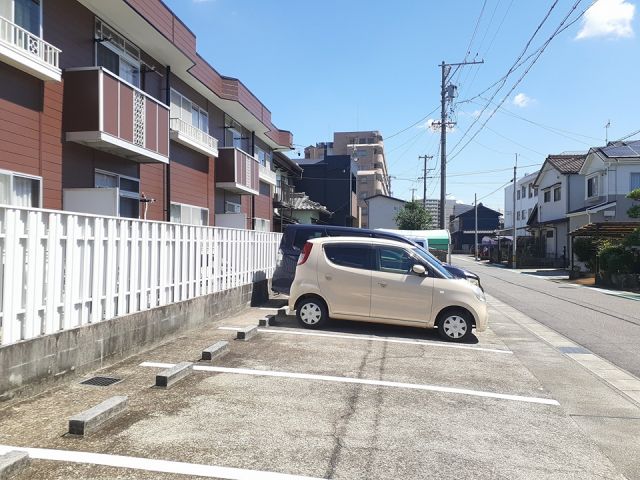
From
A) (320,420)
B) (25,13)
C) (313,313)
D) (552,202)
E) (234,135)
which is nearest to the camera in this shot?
(320,420)

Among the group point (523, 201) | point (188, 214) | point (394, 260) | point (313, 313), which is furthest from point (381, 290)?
point (523, 201)

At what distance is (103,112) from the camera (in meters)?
9.82

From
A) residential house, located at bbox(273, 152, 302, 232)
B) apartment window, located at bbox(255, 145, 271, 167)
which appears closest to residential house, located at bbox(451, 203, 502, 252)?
residential house, located at bbox(273, 152, 302, 232)

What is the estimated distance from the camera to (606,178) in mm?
33094

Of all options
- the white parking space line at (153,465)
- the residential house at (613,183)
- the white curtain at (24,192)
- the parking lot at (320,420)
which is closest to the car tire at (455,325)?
the parking lot at (320,420)

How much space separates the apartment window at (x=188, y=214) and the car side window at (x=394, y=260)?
7.97m

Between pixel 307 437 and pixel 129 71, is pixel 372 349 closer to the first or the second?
pixel 307 437

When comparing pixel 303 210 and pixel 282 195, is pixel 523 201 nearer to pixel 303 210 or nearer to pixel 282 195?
pixel 303 210

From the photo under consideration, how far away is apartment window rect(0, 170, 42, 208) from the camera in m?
8.27

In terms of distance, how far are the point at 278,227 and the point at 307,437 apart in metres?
26.8

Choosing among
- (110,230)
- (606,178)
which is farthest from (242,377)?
(606,178)

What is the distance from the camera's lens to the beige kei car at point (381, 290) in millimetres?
8852

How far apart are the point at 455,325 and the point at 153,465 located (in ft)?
21.1

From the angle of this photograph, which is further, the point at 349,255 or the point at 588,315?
the point at 588,315
